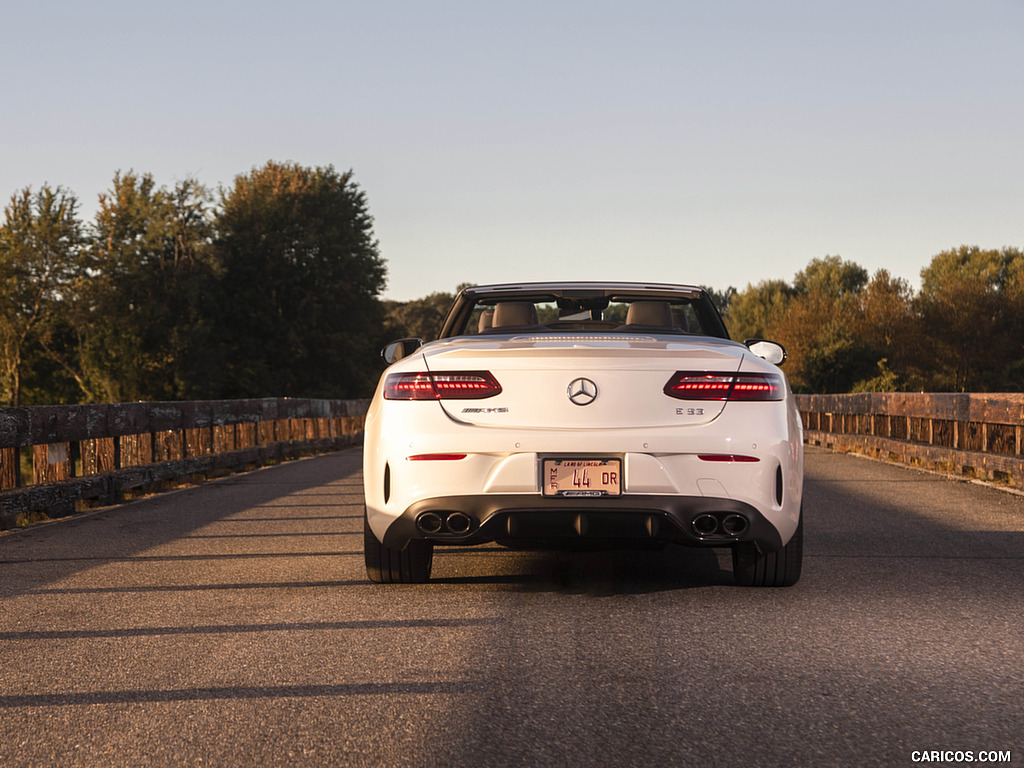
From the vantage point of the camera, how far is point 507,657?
430cm

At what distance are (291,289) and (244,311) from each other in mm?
2901

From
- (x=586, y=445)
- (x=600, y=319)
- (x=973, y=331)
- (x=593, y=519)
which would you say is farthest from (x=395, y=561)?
(x=973, y=331)

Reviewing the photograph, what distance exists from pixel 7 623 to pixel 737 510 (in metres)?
3.35

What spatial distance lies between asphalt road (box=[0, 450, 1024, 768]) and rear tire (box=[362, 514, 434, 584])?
98mm

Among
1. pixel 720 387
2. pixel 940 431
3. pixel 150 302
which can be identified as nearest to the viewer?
pixel 720 387

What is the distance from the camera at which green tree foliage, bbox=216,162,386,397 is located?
5844 cm

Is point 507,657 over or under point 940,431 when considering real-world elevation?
under

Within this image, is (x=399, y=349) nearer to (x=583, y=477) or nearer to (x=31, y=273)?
(x=583, y=477)

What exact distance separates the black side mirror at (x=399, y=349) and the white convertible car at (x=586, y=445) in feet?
4.06

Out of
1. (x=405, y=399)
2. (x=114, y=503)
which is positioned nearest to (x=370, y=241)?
(x=114, y=503)

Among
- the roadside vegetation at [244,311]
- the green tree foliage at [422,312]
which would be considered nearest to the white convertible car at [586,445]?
the roadside vegetation at [244,311]

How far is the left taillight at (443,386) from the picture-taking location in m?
5.26

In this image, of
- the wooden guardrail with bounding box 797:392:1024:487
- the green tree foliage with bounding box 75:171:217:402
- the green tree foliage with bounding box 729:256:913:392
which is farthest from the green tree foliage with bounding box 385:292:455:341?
the wooden guardrail with bounding box 797:392:1024:487

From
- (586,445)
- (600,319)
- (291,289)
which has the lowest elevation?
(586,445)
